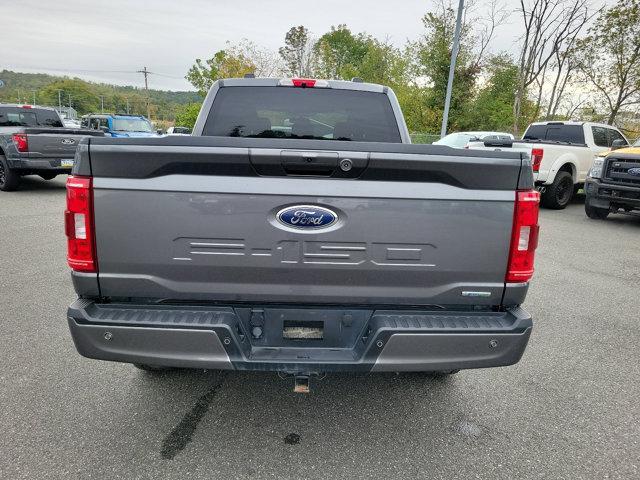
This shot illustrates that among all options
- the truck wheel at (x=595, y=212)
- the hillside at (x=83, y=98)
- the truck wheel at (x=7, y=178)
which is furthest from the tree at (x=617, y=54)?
the hillside at (x=83, y=98)

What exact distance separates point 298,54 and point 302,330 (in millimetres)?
45745

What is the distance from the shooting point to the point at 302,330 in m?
2.21

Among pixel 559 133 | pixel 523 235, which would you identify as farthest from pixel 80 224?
pixel 559 133

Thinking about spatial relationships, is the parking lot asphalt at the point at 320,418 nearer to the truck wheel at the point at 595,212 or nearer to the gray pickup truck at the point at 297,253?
the gray pickup truck at the point at 297,253

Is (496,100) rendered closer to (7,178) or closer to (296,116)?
(7,178)

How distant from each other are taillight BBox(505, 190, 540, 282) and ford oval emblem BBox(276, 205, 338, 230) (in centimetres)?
90

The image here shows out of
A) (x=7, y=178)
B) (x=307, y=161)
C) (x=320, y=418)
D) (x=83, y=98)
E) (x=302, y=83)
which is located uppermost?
(x=83, y=98)

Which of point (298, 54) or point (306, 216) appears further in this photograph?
point (298, 54)

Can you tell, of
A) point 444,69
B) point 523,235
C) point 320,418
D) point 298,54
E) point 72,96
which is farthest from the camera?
point 72,96

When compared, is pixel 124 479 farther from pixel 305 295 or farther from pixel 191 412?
pixel 305 295

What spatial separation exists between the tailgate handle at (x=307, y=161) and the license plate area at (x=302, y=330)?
30.4 inches

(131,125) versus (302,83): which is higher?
(302,83)

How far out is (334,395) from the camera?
2967mm

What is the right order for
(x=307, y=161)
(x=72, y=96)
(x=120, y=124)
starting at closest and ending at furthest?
(x=307, y=161), (x=120, y=124), (x=72, y=96)
